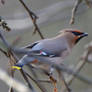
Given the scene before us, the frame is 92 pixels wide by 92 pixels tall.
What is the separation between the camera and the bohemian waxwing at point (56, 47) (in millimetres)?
2396

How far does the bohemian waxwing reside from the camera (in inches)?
94.3

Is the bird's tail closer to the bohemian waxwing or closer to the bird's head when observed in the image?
the bohemian waxwing

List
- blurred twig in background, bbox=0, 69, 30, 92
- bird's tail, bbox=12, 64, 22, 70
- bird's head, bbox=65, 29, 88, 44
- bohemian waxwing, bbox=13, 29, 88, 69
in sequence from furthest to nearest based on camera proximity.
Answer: bird's head, bbox=65, 29, 88, 44, bohemian waxwing, bbox=13, 29, 88, 69, bird's tail, bbox=12, 64, 22, 70, blurred twig in background, bbox=0, 69, 30, 92

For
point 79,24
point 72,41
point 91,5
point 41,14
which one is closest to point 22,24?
point 41,14

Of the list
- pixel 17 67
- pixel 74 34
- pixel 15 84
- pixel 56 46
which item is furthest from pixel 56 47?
pixel 15 84

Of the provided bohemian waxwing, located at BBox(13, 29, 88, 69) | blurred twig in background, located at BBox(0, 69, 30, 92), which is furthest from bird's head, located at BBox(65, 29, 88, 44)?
blurred twig in background, located at BBox(0, 69, 30, 92)

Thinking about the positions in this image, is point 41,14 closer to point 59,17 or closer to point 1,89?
point 59,17

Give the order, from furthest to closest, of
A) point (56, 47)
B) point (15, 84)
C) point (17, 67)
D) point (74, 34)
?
1. point (74, 34)
2. point (56, 47)
3. point (17, 67)
4. point (15, 84)

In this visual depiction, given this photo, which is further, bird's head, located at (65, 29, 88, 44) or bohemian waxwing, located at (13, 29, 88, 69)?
bird's head, located at (65, 29, 88, 44)

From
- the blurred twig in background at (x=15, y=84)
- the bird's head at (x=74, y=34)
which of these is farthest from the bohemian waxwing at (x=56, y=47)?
the blurred twig in background at (x=15, y=84)

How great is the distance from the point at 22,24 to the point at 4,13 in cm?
252

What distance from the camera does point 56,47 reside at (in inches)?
108

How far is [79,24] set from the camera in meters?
6.96

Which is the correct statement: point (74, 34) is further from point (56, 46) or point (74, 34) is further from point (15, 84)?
point (15, 84)
